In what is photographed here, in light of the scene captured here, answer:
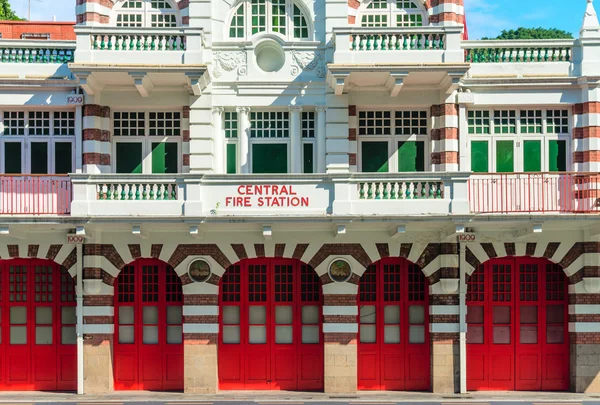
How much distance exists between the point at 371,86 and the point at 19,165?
10987 mm

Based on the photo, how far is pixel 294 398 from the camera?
2267cm

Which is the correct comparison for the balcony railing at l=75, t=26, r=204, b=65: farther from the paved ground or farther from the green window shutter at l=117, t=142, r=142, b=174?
the paved ground

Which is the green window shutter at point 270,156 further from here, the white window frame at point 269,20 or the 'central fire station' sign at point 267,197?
the white window frame at point 269,20

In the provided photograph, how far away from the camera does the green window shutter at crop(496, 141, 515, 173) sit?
78.7ft

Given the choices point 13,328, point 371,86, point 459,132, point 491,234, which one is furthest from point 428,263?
point 13,328

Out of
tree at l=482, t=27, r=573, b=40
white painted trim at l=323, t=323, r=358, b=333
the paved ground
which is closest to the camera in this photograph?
the paved ground

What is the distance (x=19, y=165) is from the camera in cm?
2388

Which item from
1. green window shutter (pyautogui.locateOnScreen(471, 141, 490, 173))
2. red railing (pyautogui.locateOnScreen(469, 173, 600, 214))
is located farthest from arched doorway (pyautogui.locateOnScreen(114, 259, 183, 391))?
green window shutter (pyautogui.locateOnScreen(471, 141, 490, 173))

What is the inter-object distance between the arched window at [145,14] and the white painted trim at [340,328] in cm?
1040

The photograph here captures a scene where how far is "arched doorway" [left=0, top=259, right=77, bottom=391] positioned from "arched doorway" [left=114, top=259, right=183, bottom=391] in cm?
149

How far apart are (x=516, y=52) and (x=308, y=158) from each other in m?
7.14

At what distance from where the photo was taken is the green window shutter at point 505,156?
2400 cm

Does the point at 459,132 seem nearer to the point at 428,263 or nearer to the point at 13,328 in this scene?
the point at 428,263

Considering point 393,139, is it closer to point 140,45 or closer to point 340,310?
point 340,310
